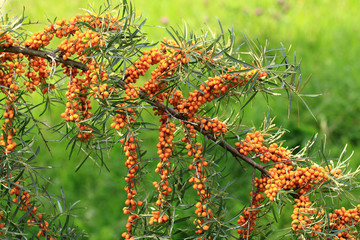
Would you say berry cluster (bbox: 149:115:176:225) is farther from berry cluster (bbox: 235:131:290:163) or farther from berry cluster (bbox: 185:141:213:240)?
berry cluster (bbox: 235:131:290:163)

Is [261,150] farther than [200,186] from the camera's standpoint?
Yes

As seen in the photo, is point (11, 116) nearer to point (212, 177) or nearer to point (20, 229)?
point (20, 229)

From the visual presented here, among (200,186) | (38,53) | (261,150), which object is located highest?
(38,53)

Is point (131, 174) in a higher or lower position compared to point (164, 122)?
lower

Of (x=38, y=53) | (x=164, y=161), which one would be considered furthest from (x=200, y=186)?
(x=38, y=53)

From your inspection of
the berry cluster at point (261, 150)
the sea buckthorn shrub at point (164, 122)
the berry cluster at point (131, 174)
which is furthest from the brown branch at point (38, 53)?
the berry cluster at point (261, 150)

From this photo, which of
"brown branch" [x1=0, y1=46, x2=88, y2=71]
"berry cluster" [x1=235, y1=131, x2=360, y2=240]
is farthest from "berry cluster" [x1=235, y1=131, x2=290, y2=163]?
"brown branch" [x1=0, y1=46, x2=88, y2=71]

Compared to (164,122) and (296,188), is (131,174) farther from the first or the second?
(296,188)

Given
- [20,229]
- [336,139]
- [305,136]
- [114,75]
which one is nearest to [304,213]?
[114,75]

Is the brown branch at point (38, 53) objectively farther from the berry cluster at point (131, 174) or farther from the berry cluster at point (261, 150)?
the berry cluster at point (261, 150)

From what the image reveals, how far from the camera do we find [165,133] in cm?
79

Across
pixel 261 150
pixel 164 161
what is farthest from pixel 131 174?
pixel 261 150

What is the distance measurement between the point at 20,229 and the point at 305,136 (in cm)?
198

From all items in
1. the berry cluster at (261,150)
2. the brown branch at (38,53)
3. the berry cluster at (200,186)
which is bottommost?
the berry cluster at (200,186)
